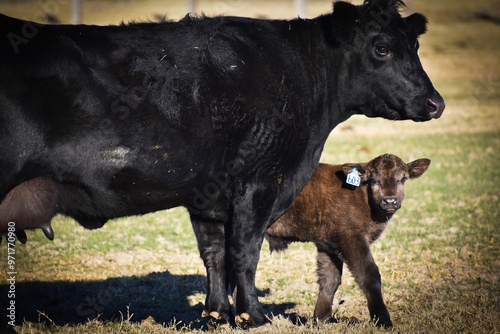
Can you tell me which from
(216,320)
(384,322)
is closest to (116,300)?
(216,320)

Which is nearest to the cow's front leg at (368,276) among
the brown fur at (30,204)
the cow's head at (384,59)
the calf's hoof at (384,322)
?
the calf's hoof at (384,322)

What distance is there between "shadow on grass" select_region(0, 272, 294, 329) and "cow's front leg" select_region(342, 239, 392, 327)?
103 centimetres

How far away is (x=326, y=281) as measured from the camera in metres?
6.08

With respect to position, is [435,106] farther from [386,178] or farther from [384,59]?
[386,178]

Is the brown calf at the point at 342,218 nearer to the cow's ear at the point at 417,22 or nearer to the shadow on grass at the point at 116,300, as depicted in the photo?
the shadow on grass at the point at 116,300

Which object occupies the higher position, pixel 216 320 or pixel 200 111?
pixel 200 111

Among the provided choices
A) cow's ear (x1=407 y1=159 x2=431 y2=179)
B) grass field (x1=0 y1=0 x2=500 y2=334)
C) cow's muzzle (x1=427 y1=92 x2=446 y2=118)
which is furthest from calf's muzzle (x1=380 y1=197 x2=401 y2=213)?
cow's muzzle (x1=427 y1=92 x2=446 y2=118)

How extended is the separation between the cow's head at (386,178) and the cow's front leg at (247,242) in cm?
192

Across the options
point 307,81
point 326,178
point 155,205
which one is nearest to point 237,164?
point 155,205

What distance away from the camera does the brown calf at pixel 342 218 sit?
5957 millimetres

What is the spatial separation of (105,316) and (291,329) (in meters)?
2.05

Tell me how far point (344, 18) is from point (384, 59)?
50 cm

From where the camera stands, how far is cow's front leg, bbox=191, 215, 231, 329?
17.0ft
